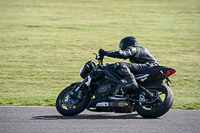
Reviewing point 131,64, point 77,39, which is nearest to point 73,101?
point 131,64

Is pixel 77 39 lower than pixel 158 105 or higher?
higher

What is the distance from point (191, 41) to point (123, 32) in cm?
438

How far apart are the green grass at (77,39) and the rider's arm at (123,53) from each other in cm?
200

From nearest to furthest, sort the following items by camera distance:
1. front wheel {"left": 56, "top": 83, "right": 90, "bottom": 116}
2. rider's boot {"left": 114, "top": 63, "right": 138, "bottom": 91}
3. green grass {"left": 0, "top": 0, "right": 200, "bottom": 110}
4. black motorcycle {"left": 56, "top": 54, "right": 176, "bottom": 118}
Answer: black motorcycle {"left": 56, "top": 54, "right": 176, "bottom": 118}, rider's boot {"left": 114, "top": 63, "right": 138, "bottom": 91}, front wheel {"left": 56, "top": 83, "right": 90, "bottom": 116}, green grass {"left": 0, "top": 0, "right": 200, "bottom": 110}

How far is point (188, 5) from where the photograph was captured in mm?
31500

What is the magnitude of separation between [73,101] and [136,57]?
1.61m

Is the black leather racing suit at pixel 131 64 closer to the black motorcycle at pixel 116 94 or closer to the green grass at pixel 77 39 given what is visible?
the black motorcycle at pixel 116 94

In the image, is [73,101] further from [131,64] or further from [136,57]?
[136,57]

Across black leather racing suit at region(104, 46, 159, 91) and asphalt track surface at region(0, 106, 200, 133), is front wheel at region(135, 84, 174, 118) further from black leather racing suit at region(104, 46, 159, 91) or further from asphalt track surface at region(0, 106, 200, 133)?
black leather racing suit at region(104, 46, 159, 91)

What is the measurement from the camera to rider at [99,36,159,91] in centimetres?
688

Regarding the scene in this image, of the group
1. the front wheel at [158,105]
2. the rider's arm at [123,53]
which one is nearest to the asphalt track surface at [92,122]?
the front wheel at [158,105]

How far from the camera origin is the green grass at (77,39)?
1089 cm

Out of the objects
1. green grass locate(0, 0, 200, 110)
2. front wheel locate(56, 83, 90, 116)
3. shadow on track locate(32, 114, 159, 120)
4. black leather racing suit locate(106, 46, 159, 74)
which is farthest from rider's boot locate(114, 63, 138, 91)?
green grass locate(0, 0, 200, 110)

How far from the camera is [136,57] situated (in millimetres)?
7215
